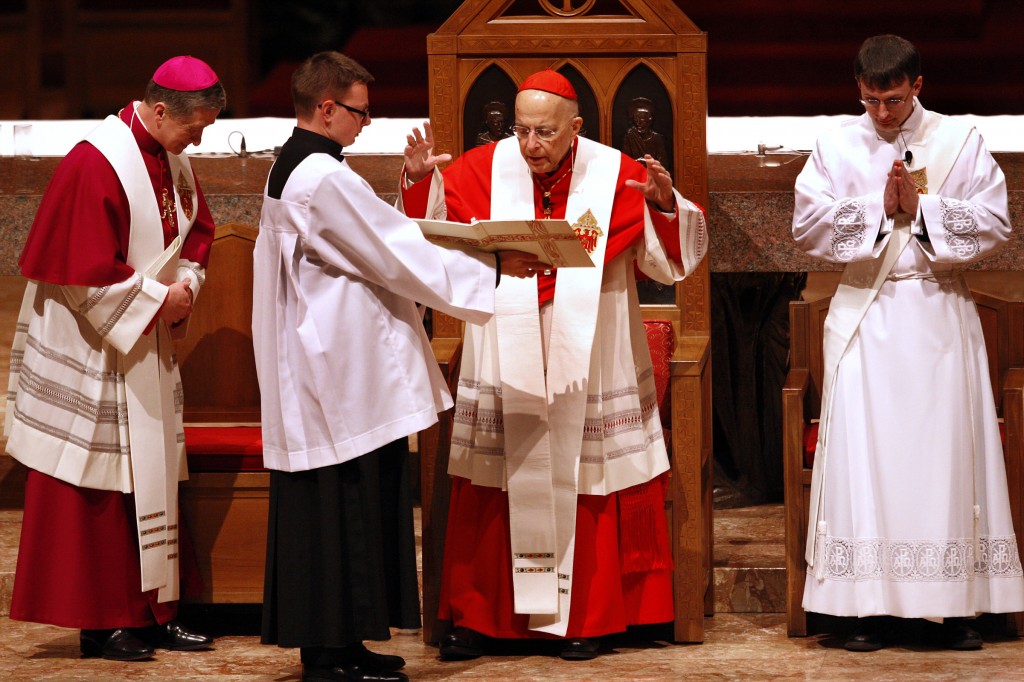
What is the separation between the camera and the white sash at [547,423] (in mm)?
4867

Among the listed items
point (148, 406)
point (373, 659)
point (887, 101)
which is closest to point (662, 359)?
point (887, 101)

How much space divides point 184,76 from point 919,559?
2.83m

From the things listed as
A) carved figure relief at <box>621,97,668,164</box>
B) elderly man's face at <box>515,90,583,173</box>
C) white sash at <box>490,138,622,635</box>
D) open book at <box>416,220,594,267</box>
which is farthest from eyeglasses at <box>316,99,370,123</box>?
carved figure relief at <box>621,97,668,164</box>

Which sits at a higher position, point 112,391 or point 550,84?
point 550,84

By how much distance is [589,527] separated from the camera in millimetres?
4949

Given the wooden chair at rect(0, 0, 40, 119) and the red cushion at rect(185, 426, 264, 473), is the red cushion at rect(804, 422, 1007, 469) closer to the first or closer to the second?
the red cushion at rect(185, 426, 264, 473)

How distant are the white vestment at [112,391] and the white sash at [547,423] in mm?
1153

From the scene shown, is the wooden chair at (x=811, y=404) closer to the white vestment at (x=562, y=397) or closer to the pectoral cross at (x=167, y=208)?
the white vestment at (x=562, y=397)

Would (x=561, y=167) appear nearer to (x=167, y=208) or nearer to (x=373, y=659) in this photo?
(x=167, y=208)

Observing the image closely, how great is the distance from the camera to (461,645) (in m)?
4.96

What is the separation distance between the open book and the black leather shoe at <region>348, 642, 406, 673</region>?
1.28m

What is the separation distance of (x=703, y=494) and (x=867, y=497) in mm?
702

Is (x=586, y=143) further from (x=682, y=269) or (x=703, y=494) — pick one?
(x=703, y=494)

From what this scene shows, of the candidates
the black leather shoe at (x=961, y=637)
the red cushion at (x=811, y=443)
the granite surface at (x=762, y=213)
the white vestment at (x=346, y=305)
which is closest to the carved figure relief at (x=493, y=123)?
the granite surface at (x=762, y=213)
